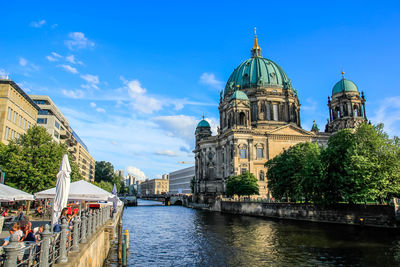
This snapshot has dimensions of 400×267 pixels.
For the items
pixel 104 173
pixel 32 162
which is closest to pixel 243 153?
pixel 32 162

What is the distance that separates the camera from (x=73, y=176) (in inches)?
2245

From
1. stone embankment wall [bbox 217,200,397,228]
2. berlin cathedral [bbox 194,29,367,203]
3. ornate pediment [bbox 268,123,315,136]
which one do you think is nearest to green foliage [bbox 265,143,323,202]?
stone embankment wall [bbox 217,200,397,228]

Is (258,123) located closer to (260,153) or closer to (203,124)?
(260,153)

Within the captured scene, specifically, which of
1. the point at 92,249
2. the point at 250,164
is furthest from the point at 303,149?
the point at 92,249

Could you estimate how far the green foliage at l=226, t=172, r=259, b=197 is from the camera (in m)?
73.2

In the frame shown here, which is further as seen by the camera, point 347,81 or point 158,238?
point 347,81

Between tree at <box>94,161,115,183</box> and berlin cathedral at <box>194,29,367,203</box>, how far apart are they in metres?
70.8

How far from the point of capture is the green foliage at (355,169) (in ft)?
124

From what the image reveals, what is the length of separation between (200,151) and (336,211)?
6646 cm

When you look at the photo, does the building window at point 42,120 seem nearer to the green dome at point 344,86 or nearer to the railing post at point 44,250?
the railing post at point 44,250

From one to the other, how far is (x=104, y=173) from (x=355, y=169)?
147901 millimetres


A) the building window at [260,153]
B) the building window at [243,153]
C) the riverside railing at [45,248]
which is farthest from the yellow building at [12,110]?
the building window at [260,153]

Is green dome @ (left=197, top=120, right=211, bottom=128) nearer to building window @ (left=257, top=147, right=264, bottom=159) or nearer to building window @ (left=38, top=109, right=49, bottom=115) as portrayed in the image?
building window @ (left=257, top=147, right=264, bottom=159)

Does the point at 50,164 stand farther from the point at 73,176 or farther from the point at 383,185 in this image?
the point at 383,185
